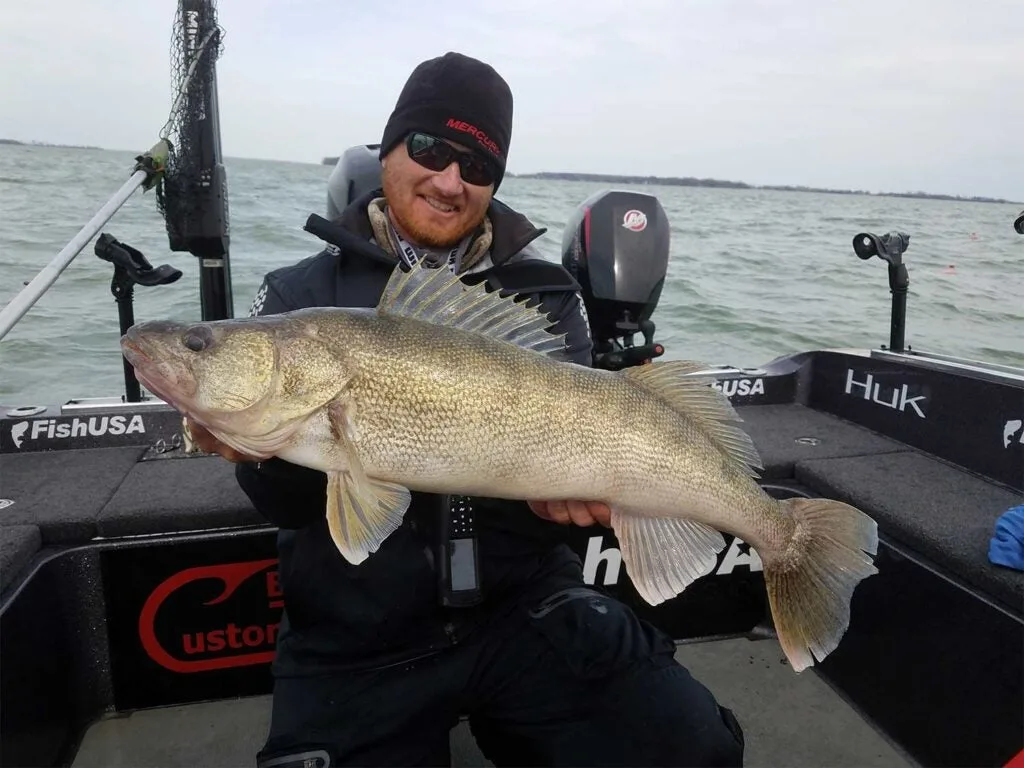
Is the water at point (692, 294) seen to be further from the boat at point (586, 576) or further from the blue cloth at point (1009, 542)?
the blue cloth at point (1009, 542)

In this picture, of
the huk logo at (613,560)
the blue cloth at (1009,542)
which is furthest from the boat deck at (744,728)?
the blue cloth at (1009,542)

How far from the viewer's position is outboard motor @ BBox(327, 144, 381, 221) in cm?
412

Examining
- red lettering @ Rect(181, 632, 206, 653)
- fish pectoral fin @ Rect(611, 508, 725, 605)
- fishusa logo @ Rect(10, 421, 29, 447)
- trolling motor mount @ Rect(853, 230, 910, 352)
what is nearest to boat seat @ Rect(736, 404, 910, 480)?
trolling motor mount @ Rect(853, 230, 910, 352)

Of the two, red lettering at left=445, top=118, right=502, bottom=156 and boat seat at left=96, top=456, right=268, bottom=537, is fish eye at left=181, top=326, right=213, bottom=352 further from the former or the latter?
red lettering at left=445, top=118, right=502, bottom=156

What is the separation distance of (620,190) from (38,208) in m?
22.0

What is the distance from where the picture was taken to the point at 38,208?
20562mm

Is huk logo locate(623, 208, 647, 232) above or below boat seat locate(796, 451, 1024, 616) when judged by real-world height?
above

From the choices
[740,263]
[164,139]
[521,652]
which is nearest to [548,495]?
[521,652]

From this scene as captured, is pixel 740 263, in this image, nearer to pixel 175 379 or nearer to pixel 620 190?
pixel 620 190

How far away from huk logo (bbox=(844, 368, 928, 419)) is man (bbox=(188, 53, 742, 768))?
7.65ft

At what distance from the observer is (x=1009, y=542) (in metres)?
2.58

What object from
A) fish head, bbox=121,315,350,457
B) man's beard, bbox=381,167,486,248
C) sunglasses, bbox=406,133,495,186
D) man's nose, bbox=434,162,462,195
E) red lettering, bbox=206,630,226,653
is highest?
sunglasses, bbox=406,133,495,186

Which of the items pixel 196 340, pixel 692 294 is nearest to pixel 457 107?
pixel 196 340

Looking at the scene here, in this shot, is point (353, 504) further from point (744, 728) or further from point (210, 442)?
point (744, 728)
